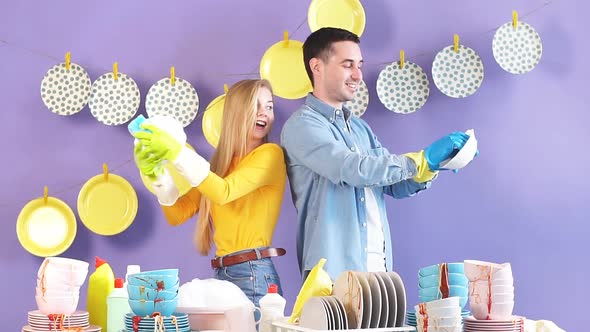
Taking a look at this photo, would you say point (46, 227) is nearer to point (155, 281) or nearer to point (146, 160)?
point (146, 160)

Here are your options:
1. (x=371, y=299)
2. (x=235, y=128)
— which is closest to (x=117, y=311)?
(x=371, y=299)

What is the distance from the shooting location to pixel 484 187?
134 inches

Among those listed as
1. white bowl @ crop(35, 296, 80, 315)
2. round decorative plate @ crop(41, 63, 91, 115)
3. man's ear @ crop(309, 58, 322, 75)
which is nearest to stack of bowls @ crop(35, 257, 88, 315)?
white bowl @ crop(35, 296, 80, 315)

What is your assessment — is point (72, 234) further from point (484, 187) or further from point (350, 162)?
point (484, 187)

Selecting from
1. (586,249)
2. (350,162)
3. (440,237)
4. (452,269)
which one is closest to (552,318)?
(586,249)

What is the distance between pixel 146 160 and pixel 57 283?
514 millimetres

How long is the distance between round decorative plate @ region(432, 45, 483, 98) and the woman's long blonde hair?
80cm

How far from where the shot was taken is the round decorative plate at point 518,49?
3312 mm

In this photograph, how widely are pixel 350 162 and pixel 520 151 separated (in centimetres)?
110

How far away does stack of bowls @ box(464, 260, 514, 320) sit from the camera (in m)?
1.70

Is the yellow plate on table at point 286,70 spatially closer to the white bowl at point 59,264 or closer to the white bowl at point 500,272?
the white bowl at point 59,264

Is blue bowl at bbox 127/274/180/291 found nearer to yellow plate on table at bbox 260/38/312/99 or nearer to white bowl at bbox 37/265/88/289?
white bowl at bbox 37/265/88/289

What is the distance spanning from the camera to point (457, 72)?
3342 millimetres

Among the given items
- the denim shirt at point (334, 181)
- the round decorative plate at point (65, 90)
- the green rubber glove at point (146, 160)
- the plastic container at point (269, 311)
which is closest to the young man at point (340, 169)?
the denim shirt at point (334, 181)
